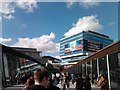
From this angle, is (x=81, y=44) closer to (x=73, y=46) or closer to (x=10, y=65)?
(x=73, y=46)

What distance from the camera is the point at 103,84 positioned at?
599 inches

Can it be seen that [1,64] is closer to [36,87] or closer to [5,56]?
[5,56]

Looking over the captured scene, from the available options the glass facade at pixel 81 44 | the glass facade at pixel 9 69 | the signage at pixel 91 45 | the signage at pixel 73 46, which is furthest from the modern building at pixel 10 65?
the signage at pixel 91 45

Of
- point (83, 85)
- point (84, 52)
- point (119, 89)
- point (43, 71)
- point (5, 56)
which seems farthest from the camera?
point (84, 52)

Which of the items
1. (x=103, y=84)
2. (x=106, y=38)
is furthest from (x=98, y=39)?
(x=103, y=84)

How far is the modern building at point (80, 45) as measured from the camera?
158250 mm

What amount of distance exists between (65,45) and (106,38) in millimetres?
24703

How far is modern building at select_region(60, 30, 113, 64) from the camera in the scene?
158250 mm

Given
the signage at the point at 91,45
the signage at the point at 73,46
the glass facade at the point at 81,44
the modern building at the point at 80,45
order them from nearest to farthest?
the modern building at the point at 80,45 < the glass facade at the point at 81,44 < the signage at the point at 73,46 < the signage at the point at 91,45

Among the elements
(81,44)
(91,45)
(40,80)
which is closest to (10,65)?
(40,80)

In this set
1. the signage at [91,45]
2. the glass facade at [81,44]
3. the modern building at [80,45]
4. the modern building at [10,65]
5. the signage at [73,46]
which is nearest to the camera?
the modern building at [10,65]

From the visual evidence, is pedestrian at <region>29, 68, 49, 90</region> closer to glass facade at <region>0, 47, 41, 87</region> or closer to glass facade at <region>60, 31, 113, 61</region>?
glass facade at <region>0, 47, 41, 87</region>

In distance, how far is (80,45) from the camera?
6230 inches

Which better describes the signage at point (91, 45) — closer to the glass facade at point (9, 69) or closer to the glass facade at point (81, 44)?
the glass facade at point (81, 44)
